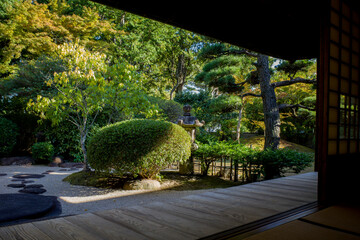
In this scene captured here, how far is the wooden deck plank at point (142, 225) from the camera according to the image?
1448mm

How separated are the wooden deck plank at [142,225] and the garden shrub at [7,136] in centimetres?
690

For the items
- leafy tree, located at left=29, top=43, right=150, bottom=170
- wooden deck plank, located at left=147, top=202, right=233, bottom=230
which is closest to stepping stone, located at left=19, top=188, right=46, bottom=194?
leafy tree, located at left=29, top=43, right=150, bottom=170

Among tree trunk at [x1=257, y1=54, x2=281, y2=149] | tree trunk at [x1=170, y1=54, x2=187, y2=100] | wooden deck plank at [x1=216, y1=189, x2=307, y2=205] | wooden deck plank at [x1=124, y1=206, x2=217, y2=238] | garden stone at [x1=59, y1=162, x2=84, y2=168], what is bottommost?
garden stone at [x1=59, y1=162, x2=84, y2=168]

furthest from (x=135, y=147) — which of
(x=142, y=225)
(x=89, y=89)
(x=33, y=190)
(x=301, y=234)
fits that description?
(x=301, y=234)

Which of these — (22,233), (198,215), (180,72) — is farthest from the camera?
(180,72)

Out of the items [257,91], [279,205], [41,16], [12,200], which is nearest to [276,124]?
[257,91]

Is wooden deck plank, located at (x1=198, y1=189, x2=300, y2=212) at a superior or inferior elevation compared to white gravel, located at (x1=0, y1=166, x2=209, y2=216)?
superior

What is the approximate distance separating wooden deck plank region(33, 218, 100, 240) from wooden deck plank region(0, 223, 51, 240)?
0.10 feet

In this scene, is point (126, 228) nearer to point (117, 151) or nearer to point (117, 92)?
point (117, 151)

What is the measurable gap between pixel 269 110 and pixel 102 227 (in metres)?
5.64

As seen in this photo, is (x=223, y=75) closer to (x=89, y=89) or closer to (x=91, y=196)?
(x=89, y=89)

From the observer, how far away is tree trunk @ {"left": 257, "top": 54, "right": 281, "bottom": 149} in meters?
6.31

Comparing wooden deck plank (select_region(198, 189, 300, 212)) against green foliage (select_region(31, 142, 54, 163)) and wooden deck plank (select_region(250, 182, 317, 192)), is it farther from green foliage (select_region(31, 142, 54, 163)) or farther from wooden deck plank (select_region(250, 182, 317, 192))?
green foliage (select_region(31, 142, 54, 163))

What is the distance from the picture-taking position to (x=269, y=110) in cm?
637
